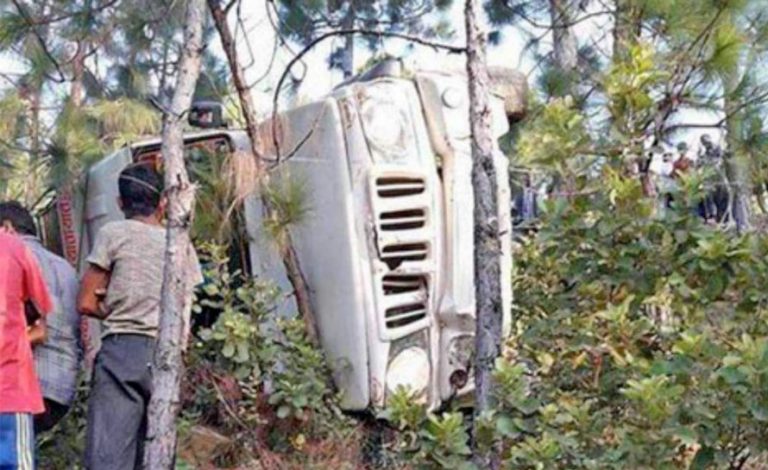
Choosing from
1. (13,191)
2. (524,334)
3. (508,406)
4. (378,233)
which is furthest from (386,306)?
(13,191)

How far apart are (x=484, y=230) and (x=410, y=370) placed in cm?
89

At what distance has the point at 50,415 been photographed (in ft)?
12.0

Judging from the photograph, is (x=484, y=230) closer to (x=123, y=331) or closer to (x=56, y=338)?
(x=123, y=331)

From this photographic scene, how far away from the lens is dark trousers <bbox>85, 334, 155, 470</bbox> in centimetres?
336

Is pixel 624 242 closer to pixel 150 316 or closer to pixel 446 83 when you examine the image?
pixel 446 83

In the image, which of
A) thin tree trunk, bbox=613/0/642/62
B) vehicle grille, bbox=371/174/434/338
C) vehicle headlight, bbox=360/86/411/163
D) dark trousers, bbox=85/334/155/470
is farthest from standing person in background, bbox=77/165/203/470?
thin tree trunk, bbox=613/0/642/62

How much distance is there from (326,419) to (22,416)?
119 centimetres

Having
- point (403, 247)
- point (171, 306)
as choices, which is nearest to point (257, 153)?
point (403, 247)

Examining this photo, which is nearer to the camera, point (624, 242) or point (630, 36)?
point (624, 242)

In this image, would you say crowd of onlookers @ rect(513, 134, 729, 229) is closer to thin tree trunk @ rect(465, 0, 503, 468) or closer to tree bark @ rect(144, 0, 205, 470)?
thin tree trunk @ rect(465, 0, 503, 468)

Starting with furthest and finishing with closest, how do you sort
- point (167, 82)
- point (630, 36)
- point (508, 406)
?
point (167, 82)
point (630, 36)
point (508, 406)

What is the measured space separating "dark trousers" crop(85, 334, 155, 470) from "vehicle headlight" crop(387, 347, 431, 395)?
3.12 ft

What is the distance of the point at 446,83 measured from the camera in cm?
418

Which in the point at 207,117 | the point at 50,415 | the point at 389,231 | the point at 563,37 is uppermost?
the point at 563,37
